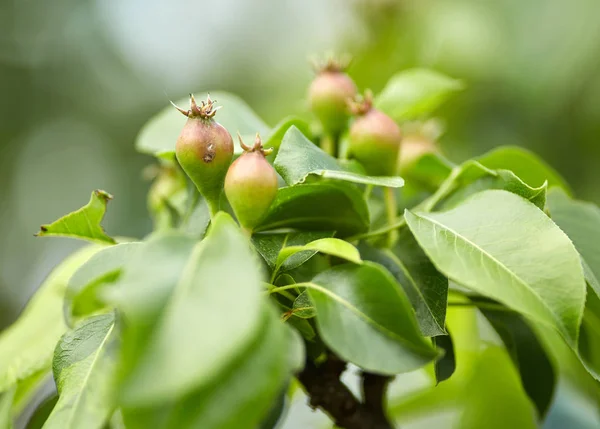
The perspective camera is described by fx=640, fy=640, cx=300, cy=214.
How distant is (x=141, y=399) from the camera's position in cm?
22

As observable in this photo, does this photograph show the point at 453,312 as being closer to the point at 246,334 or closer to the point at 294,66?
the point at 246,334

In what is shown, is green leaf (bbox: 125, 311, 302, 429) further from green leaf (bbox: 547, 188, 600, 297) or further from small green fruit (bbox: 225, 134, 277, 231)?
green leaf (bbox: 547, 188, 600, 297)

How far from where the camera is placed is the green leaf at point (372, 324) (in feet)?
0.98

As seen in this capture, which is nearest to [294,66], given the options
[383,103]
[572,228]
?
[383,103]

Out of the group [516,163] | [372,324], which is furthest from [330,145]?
[372,324]

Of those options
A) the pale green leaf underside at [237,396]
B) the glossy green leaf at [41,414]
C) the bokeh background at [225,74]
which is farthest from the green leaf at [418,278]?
the bokeh background at [225,74]

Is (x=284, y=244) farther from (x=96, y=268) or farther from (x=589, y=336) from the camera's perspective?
(x=589, y=336)

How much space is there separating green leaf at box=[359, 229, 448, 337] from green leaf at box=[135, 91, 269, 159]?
0.16 meters

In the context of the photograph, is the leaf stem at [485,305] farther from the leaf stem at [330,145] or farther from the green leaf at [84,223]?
→ the green leaf at [84,223]

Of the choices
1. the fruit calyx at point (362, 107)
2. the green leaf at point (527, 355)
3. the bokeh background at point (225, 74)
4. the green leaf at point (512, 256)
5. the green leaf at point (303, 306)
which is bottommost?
the bokeh background at point (225, 74)

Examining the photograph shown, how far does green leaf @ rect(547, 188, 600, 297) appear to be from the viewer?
43 cm

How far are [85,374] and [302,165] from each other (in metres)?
0.17

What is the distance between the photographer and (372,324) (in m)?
0.31

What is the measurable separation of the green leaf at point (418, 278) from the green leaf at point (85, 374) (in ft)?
0.58
